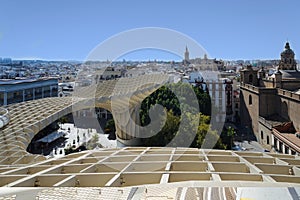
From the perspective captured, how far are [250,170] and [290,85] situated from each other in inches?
851

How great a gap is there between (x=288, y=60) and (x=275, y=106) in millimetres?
7428

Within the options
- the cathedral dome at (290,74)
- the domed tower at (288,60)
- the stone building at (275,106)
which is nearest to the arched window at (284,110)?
the stone building at (275,106)

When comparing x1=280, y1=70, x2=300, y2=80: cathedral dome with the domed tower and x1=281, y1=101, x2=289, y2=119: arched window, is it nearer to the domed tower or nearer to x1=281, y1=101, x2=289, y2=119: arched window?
the domed tower

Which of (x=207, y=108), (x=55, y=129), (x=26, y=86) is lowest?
(x=55, y=129)

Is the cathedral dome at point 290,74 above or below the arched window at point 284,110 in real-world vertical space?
above

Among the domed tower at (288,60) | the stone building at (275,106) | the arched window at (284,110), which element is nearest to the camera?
the stone building at (275,106)

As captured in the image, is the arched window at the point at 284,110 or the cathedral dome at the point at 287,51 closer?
the arched window at the point at 284,110

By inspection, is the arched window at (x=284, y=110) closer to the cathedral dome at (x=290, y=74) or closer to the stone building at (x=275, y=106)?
the stone building at (x=275, y=106)

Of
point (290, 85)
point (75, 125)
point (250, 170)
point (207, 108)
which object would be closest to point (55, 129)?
point (75, 125)

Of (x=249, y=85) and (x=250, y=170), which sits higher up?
(x=249, y=85)

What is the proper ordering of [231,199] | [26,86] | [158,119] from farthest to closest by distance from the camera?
[26,86], [158,119], [231,199]

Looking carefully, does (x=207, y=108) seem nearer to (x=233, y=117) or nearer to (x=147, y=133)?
(x=233, y=117)

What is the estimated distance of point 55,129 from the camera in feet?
88.6

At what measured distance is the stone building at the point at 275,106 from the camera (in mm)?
19627
